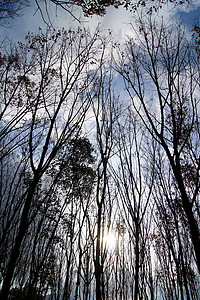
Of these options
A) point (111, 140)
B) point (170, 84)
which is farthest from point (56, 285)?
point (170, 84)

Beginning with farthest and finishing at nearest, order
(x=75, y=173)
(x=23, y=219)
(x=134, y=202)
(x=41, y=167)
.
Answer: (x=75, y=173)
(x=134, y=202)
(x=41, y=167)
(x=23, y=219)

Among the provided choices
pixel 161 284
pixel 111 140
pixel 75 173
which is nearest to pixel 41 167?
pixel 111 140

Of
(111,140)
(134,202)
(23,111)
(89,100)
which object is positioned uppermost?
(89,100)

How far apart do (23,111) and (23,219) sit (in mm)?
2266

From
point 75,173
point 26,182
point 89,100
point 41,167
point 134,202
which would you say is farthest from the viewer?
point 75,173

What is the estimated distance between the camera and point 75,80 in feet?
16.1

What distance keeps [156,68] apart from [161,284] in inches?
518

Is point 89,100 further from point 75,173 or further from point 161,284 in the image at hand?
point 161,284

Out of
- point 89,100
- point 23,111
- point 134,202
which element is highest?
point 89,100

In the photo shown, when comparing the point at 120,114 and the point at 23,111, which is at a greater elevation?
the point at 120,114

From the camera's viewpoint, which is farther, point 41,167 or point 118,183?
point 118,183

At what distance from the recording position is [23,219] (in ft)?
Answer: 11.8

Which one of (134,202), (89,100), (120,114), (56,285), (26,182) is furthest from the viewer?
(56,285)

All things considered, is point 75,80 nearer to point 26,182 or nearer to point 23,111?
point 23,111
